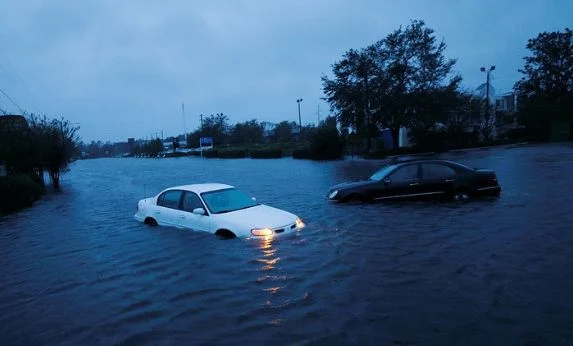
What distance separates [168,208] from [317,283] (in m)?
5.69

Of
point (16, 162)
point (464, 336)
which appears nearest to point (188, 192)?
point (464, 336)

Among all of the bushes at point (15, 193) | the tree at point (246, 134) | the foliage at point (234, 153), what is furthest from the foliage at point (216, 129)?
the bushes at point (15, 193)

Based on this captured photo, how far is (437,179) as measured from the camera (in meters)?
14.2

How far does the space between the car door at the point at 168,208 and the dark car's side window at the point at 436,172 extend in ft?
23.9

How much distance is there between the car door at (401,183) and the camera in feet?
46.7

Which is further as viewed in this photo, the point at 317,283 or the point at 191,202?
the point at 191,202

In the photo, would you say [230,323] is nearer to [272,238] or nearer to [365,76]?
[272,238]

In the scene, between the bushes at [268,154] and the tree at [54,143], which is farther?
the bushes at [268,154]

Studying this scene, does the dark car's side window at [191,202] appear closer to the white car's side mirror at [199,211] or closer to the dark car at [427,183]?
the white car's side mirror at [199,211]

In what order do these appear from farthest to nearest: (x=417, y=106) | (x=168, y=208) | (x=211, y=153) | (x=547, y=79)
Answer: (x=211, y=153), (x=547, y=79), (x=417, y=106), (x=168, y=208)

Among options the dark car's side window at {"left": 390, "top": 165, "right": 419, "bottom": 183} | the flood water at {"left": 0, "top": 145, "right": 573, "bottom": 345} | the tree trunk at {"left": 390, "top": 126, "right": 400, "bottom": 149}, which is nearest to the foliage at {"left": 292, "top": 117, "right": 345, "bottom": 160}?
the tree trunk at {"left": 390, "top": 126, "right": 400, "bottom": 149}

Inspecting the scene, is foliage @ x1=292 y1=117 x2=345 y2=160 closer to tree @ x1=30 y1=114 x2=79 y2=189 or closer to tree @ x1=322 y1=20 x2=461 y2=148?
tree @ x1=322 y1=20 x2=461 y2=148

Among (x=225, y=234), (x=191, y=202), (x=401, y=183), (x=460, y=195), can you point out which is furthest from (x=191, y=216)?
(x=460, y=195)

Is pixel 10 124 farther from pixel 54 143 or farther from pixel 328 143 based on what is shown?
pixel 328 143
